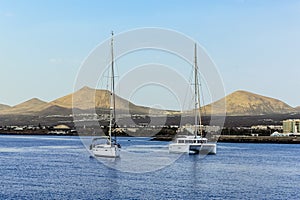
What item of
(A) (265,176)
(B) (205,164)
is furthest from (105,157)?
(A) (265,176)

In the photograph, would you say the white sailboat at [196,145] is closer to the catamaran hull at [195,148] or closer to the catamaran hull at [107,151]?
the catamaran hull at [195,148]

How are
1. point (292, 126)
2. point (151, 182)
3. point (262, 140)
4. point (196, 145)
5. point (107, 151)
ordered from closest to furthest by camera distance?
point (151, 182)
point (107, 151)
point (196, 145)
point (262, 140)
point (292, 126)

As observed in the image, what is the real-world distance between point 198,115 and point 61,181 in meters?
30.6

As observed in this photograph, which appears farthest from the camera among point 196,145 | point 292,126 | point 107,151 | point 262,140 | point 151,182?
point 292,126

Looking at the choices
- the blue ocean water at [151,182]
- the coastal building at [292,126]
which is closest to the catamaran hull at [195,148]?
the blue ocean water at [151,182]

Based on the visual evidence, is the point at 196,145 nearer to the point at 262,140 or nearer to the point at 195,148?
the point at 195,148

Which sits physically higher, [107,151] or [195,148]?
[195,148]

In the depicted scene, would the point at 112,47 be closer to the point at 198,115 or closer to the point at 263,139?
the point at 198,115

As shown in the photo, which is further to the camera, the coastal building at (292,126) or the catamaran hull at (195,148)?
the coastal building at (292,126)

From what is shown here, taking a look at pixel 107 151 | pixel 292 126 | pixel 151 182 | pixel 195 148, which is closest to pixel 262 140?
pixel 292 126

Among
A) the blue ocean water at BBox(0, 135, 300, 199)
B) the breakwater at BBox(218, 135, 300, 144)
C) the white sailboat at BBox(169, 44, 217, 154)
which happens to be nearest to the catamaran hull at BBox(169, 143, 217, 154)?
the white sailboat at BBox(169, 44, 217, 154)

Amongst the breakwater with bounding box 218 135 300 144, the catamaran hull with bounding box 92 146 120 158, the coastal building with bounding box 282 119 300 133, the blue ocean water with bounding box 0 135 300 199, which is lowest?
the blue ocean water with bounding box 0 135 300 199

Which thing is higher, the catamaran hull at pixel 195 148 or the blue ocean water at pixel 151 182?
the catamaran hull at pixel 195 148

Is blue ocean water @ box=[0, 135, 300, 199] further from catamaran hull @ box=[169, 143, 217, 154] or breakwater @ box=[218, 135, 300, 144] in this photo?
breakwater @ box=[218, 135, 300, 144]
